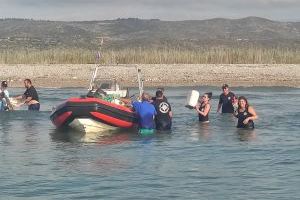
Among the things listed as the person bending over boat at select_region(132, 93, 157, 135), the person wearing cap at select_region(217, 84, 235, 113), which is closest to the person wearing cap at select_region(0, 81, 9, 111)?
the person bending over boat at select_region(132, 93, 157, 135)

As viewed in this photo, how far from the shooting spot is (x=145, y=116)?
18.7 metres

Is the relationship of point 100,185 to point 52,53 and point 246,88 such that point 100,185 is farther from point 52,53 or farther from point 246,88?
point 52,53

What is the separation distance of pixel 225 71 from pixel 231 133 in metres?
21.0

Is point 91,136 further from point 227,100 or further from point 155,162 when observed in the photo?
point 227,100

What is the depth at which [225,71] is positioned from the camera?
39.9 meters

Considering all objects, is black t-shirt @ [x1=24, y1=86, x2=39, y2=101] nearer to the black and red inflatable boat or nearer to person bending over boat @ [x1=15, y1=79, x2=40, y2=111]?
person bending over boat @ [x1=15, y1=79, x2=40, y2=111]

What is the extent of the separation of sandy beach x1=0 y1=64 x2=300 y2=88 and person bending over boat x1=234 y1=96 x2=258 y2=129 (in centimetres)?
1726

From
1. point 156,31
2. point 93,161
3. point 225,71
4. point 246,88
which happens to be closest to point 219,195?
point 93,161

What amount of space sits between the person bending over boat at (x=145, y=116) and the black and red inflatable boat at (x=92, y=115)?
27 centimetres

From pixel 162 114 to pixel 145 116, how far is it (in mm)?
685

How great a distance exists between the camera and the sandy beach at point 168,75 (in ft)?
123

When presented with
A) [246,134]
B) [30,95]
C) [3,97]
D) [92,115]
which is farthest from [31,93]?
[246,134]

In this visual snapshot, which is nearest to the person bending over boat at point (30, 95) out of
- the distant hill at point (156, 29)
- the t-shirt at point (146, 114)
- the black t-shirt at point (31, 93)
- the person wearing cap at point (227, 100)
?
the black t-shirt at point (31, 93)

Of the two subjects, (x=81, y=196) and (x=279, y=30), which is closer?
(x=81, y=196)
